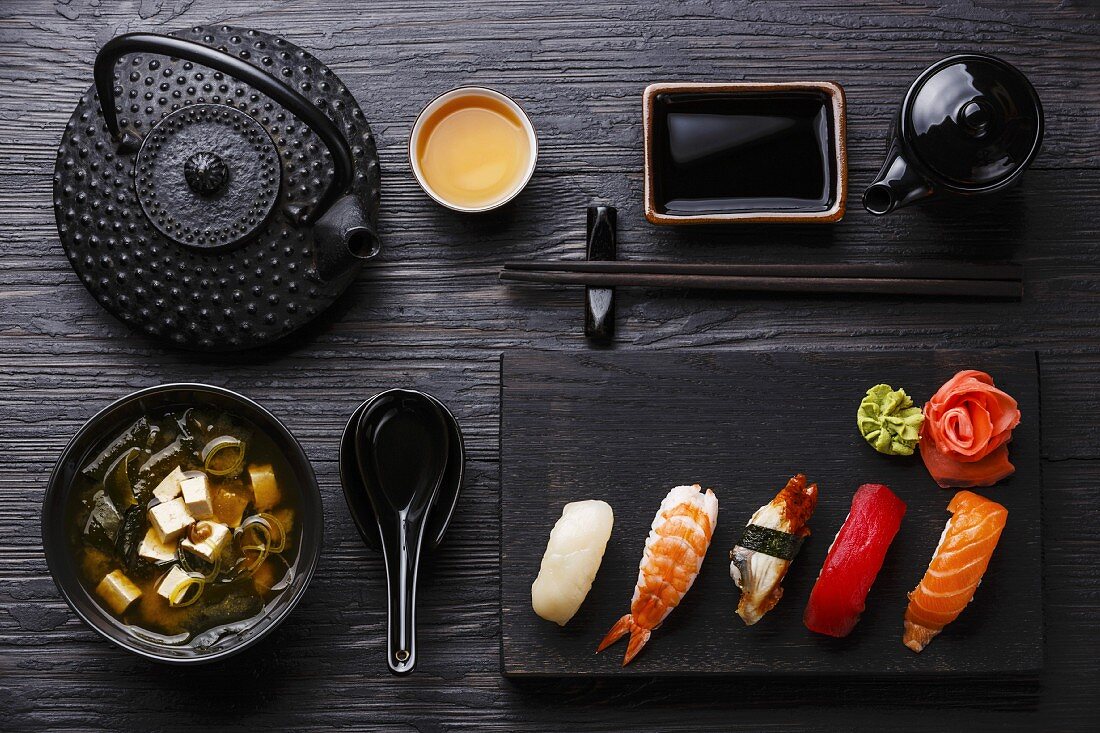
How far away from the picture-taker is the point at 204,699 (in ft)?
5.53

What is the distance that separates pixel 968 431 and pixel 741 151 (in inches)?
26.3

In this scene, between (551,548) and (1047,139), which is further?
(1047,139)

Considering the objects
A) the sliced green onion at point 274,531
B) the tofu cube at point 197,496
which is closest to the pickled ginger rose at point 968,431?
the sliced green onion at point 274,531

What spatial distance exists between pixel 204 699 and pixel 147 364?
65 cm

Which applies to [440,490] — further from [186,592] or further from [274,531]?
[186,592]

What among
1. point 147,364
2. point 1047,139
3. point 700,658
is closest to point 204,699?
point 147,364

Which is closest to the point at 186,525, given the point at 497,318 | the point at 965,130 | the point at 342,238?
the point at 342,238

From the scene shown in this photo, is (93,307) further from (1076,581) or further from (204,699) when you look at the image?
(1076,581)

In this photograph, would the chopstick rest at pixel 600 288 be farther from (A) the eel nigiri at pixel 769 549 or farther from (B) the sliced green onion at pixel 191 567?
(B) the sliced green onion at pixel 191 567

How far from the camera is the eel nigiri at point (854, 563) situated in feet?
5.21

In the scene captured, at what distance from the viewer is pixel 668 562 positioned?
5.22ft

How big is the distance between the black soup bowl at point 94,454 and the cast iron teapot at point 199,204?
0.15 metres

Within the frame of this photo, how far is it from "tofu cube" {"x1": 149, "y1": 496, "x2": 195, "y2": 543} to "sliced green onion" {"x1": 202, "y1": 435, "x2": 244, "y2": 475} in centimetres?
8

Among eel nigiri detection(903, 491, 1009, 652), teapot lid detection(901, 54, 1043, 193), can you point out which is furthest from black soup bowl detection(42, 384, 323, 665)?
teapot lid detection(901, 54, 1043, 193)
